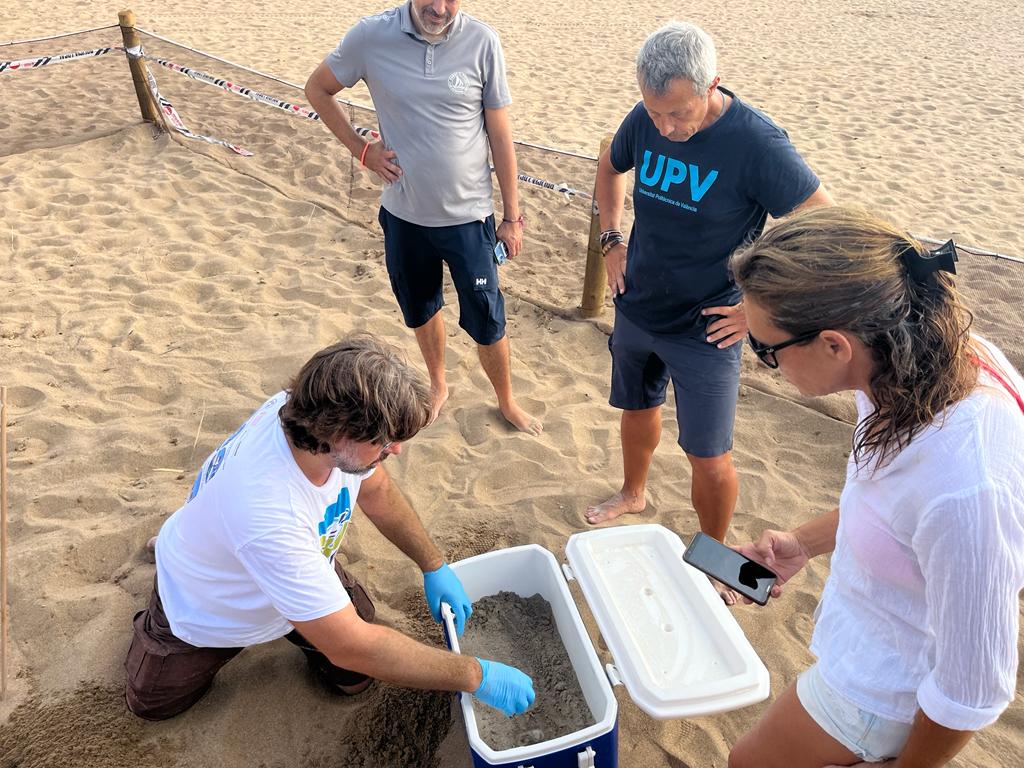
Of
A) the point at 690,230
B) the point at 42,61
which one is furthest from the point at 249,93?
the point at 690,230

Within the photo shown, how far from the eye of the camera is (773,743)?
5.02ft

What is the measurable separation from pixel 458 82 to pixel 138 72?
4.31 metres

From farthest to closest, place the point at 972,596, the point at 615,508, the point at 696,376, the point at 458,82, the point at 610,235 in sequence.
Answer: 1. the point at 615,508
2. the point at 458,82
3. the point at 610,235
4. the point at 696,376
5. the point at 972,596

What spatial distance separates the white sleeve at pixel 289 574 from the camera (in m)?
1.67

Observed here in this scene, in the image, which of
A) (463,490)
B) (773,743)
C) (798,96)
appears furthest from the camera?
(798,96)

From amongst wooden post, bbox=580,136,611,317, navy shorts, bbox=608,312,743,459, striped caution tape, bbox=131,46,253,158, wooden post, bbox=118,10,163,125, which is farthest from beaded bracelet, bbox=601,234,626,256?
wooden post, bbox=118,10,163,125

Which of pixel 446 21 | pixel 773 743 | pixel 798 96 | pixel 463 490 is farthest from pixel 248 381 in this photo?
pixel 798 96

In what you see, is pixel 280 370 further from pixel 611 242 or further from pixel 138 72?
pixel 138 72

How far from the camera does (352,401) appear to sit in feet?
5.29

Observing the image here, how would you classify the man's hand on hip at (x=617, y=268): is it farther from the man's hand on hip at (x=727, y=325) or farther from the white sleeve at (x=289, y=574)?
the white sleeve at (x=289, y=574)

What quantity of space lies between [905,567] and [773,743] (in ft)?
1.88

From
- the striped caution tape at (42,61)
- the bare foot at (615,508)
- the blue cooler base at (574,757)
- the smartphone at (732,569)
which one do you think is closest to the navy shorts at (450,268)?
the bare foot at (615,508)

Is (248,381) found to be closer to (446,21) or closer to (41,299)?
(41,299)

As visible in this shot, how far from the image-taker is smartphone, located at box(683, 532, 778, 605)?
1729 millimetres
